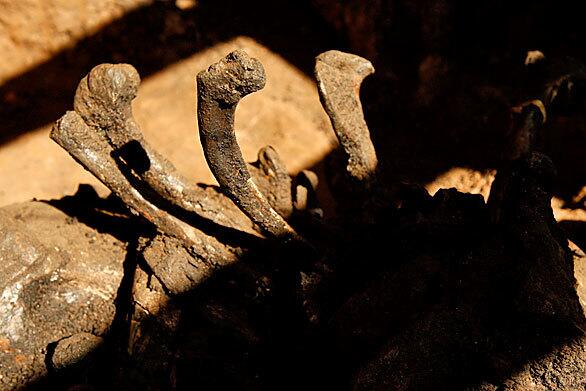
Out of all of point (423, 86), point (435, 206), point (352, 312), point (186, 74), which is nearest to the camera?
point (352, 312)

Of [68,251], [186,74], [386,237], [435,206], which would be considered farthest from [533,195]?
[186,74]

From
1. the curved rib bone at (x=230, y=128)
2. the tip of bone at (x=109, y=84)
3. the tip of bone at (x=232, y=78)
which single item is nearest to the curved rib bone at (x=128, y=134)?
the tip of bone at (x=109, y=84)

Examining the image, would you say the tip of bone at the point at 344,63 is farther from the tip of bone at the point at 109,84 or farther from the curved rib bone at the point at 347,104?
the tip of bone at the point at 109,84

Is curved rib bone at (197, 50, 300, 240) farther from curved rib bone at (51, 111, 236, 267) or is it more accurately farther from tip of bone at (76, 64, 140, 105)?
tip of bone at (76, 64, 140, 105)

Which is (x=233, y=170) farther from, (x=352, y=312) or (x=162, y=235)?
(x=352, y=312)

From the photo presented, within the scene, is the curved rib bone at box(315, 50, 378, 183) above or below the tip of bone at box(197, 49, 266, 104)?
below

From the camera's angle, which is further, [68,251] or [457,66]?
[457,66]

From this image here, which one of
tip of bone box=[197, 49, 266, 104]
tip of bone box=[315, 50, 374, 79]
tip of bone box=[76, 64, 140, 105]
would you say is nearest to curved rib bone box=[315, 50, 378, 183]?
tip of bone box=[315, 50, 374, 79]

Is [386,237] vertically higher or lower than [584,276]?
higher
